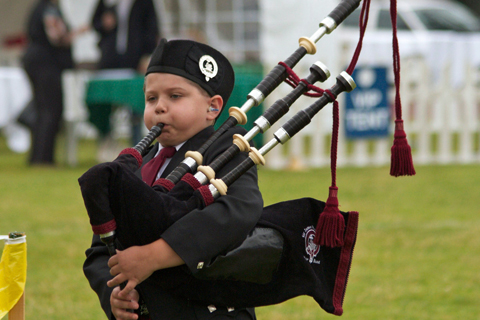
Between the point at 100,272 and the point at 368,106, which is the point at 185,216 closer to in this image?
the point at 100,272

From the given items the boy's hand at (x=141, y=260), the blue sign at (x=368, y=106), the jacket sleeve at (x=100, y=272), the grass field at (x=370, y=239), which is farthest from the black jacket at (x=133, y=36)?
the boy's hand at (x=141, y=260)

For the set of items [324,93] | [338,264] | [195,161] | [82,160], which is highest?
[324,93]

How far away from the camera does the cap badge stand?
6.35 feet

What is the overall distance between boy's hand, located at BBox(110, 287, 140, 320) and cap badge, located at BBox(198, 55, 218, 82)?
0.64m

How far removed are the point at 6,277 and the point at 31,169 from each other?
6.99 metres

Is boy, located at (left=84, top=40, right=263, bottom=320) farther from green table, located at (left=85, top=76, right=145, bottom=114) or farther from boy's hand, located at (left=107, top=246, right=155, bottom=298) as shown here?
green table, located at (left=85, top=76, right=145, bottom=114)

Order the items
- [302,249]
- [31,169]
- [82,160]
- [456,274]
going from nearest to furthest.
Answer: [302,249] < [456,274] < [31,169] < [82,160]

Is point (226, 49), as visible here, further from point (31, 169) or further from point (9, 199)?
point (9, 199)

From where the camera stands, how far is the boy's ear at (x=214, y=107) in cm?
201

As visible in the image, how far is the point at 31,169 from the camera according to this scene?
859cm

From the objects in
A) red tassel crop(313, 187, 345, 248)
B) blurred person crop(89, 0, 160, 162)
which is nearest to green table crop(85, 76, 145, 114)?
blurred person crop(89, 0, 160, 162)

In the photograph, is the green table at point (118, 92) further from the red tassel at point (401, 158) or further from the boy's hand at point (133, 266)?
the boy's hand at point (133, 266)

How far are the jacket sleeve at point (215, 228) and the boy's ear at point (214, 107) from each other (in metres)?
0.29

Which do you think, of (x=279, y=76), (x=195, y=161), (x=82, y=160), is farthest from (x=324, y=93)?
(x=82, y=160)
